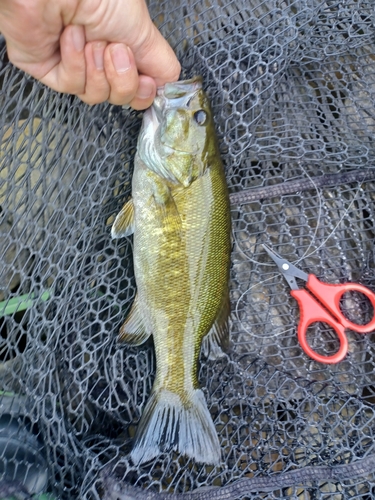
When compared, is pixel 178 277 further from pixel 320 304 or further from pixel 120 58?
pixel 120 58

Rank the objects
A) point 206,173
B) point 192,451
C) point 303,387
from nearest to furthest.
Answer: point 192,451
point 206,173
point 303,387

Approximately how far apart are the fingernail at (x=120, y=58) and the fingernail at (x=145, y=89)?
14cm

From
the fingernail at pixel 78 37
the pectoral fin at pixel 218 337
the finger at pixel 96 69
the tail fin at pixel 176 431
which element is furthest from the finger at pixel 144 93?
the tail fin at pixel 176 431

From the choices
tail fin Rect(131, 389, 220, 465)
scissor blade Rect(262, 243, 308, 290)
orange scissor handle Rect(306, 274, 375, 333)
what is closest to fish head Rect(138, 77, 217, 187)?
scissor blade Rect(262, 243, 308, 290)

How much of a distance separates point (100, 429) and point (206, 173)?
48.3 inches

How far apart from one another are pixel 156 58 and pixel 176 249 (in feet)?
2.45

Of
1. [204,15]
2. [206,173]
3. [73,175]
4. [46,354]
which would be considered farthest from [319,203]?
[46,354]

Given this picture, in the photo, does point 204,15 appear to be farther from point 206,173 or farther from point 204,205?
point 204,205

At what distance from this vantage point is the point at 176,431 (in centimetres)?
191

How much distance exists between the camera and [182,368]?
195 cm

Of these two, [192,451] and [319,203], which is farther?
[319,203]

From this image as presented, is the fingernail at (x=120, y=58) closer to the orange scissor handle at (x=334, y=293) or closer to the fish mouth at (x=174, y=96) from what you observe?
the fish mouth at (x=174, y=96)

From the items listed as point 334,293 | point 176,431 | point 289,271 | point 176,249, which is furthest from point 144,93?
point 176,431

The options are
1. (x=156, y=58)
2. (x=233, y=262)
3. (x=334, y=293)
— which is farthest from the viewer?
(x=233, y=262)
